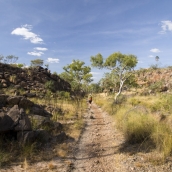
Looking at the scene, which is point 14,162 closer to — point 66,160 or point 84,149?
point 66,160

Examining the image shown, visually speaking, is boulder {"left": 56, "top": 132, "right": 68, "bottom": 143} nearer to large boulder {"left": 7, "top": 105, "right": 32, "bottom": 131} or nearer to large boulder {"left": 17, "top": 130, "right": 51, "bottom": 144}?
large boulder {"left": 17, "top": 130, "right": 51, "bottom": 144}

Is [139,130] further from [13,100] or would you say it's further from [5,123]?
[13,100]

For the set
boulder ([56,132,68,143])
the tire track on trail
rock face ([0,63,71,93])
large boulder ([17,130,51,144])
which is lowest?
the tire track on trail

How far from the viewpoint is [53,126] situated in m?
9.34

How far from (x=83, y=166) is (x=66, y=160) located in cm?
73

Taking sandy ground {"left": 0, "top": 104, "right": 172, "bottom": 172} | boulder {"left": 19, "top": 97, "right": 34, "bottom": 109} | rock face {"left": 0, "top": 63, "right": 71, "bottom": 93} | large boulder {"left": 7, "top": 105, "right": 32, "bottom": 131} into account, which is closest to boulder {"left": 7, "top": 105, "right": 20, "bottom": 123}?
large boulder {"left": 7, "top": 105, "right": 32, "bottom": 131}

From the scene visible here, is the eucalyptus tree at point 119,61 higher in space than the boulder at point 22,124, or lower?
higher

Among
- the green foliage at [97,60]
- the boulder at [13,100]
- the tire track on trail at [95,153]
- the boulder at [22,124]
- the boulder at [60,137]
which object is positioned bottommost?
the tire track on trail at [95,153]

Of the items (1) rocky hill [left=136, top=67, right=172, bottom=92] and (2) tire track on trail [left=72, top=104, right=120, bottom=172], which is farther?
(1) rocky hill [left=136, top=67, right=172, bottom=92]

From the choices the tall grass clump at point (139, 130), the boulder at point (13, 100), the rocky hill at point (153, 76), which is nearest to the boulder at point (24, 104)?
the boulder at point (13, 100)

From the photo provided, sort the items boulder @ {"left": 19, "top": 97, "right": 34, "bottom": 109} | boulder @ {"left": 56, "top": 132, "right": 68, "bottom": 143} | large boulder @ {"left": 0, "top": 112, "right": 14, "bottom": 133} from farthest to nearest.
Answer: boulder @ {"left": 19, "top": 97, "right": 34, "bottom": 109}, boulder @ {"left": 56, "top": 132, "right": 68, "bottom": 143}, large boulder @ {"left": 0, "top": 112, "right": 14, "bottom": 133}

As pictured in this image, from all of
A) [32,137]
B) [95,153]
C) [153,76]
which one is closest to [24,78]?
[32,137]

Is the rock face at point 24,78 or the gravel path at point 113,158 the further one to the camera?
the rock face at point 24,78

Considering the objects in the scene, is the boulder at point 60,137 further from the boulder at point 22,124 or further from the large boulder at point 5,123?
the large boulder at point 5,123
